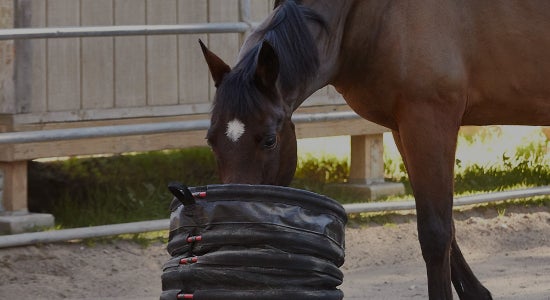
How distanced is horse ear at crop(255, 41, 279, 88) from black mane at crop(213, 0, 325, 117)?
0.09 feet

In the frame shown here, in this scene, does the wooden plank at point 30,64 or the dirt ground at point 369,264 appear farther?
the wooden plank at point 30,64

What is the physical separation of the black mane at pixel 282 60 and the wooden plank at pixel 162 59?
182cm

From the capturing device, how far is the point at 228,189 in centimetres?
338

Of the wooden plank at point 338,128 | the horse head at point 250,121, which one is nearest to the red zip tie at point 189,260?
the horse head at point 250,121

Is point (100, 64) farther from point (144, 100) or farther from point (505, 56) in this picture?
point (505, 56)

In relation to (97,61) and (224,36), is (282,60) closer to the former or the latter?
(97,61)

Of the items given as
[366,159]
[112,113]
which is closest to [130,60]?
[112,113]

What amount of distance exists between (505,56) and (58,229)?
239 centimetres

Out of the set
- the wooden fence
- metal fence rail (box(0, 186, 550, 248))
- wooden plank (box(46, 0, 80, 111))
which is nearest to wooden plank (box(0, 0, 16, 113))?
the wooden fence

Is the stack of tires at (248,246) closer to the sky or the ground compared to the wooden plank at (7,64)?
closer to the ground

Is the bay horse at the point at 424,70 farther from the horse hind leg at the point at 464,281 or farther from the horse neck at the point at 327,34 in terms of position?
the horse hind leg at the point at 464,281

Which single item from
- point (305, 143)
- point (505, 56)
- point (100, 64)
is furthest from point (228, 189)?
point (305, 143)

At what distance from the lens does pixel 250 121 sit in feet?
12.7

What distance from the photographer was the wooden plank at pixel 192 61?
6324mm
